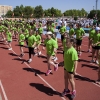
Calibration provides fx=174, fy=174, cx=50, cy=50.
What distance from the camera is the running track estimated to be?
5.80m

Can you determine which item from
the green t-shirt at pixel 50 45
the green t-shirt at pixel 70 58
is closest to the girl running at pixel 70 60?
the green t-shirt at pixel 70 58

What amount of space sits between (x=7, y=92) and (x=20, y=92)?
454mm

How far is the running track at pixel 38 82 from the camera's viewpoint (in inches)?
228

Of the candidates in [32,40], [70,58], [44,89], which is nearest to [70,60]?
[70,58]

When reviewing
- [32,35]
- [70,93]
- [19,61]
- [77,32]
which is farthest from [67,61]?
[77,32]

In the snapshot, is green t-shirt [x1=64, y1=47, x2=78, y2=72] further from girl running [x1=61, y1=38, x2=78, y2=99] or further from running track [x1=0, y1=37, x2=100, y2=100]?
running track [x1=0, y1=37, x2=100, y2=100]

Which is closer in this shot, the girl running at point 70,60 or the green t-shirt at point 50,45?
the girl running at point 70,60

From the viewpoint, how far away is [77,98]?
219 inches

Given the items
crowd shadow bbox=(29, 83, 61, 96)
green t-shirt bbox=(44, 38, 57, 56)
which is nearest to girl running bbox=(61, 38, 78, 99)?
crowd shadow bbox=(29, 83, 61, 96)

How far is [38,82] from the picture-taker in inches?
272

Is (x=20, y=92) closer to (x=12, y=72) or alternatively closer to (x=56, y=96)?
(x=56, y=96)

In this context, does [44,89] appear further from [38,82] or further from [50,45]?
[50,45]

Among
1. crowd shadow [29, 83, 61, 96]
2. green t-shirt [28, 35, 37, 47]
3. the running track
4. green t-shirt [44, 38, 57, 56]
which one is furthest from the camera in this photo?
green t-shirt [28, 35, 37, 47]

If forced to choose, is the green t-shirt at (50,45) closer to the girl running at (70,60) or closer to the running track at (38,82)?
the running track at (38,82)
